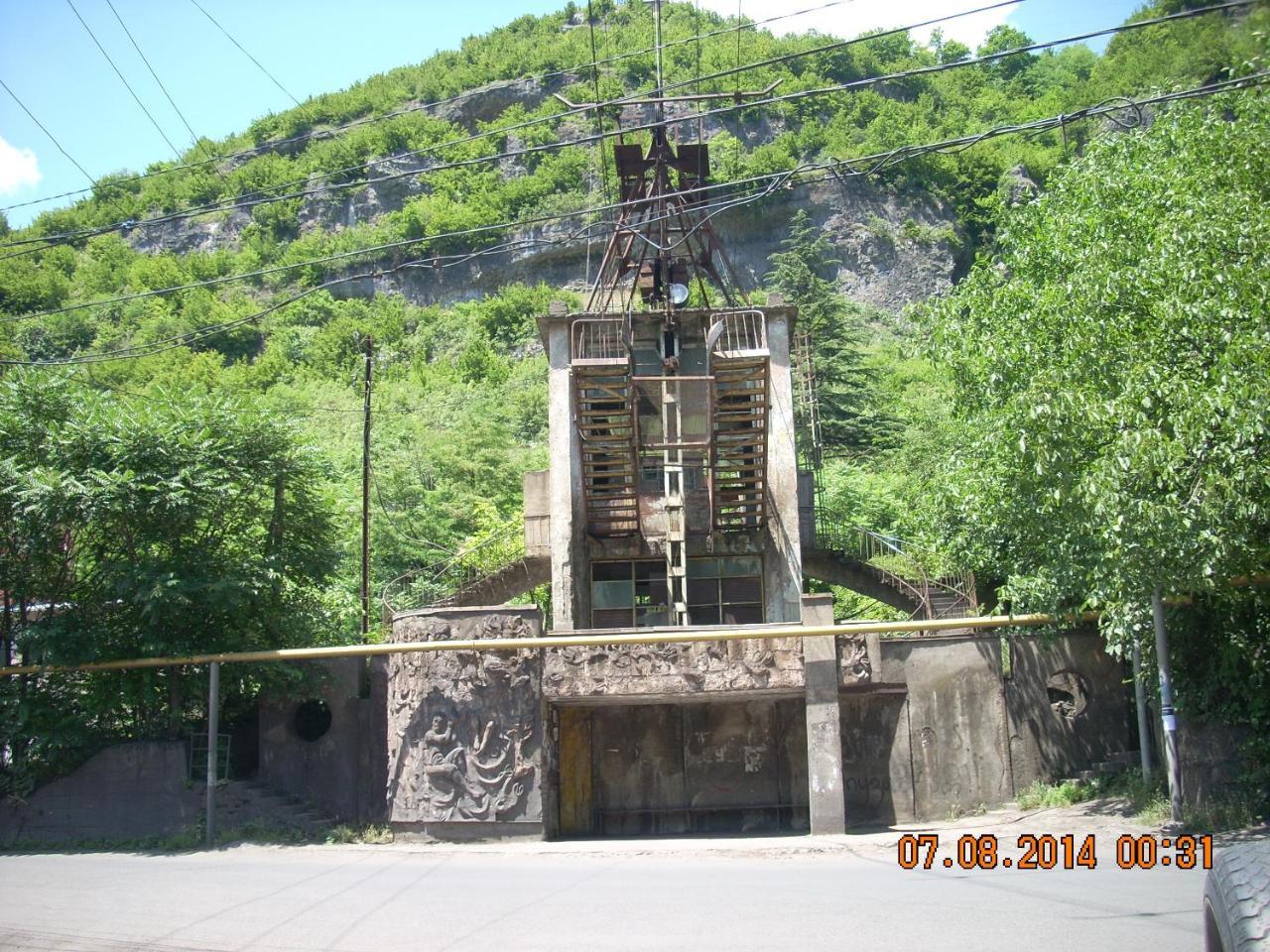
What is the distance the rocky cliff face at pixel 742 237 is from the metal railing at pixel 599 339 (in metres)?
55.7

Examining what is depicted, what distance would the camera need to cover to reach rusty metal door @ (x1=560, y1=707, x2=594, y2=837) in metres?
20.9

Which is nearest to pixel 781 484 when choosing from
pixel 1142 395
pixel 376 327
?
pixel 1142 395

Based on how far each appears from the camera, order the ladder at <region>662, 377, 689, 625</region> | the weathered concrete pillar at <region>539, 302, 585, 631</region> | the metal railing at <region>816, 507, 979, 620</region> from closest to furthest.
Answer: the metal railing at <region>816, 507, 979, 620</region> < the weathered concrete pillar at <region>539, 302, 585, 631</region> < the ladder at <region>662, 377, 689, 625</region>

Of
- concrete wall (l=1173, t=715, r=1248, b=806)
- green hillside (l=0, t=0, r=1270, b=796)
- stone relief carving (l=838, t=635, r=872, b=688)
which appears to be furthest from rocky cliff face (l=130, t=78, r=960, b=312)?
concrete wall (l=1173, t=715, r=1248, b=806)

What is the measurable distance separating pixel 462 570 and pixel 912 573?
12.8 m

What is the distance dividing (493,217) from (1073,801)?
Answer: 9589 cm

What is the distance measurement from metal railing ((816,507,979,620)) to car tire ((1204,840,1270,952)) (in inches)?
712

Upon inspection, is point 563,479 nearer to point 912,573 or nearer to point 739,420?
point 739,420

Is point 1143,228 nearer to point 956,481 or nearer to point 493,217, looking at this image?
point 956,481

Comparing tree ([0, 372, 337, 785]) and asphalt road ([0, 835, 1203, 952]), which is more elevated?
tree ([0, 372, 337, 785])

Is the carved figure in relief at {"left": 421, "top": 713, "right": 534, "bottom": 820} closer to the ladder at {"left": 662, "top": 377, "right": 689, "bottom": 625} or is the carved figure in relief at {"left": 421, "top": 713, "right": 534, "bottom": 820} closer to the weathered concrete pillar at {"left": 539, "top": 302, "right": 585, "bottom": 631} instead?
the weathered concrete pillar at {"left": 539, "top": 302, "right": 585, "bottom": 631}

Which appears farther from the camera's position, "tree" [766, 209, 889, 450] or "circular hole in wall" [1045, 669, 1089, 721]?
"tree" [766, 209, 889, 450]

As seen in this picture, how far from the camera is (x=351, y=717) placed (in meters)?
21.0

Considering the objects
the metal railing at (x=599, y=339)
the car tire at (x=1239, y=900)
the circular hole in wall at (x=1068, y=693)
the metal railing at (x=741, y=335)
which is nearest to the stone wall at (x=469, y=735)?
the metal railing at (x=599, y=339)
